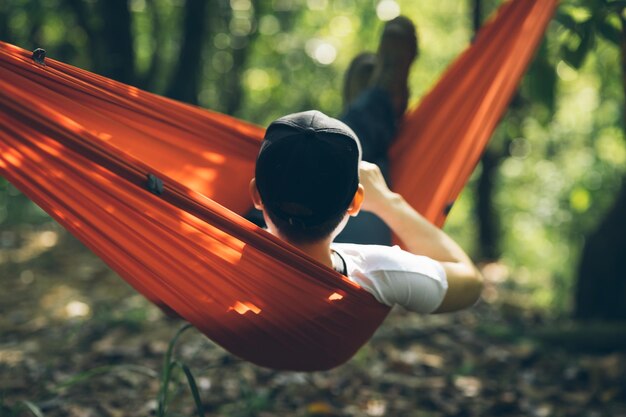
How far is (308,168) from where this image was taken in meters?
1.30

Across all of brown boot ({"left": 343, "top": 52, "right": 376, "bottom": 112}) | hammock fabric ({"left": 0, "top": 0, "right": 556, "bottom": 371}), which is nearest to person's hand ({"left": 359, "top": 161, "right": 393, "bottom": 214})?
hammock fabric ({"left": 0, "top": 0, "right": 556, "bottom": 371})

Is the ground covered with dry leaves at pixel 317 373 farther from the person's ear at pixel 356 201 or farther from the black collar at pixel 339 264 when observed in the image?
the person's ear at pixel 356 201

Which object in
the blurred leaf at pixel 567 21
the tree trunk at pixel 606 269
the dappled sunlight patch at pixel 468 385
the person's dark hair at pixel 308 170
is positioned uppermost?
the blurred leaf at pixel 567 21

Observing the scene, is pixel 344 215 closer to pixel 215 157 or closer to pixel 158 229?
pixel 158 229

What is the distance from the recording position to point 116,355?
247 centimetres

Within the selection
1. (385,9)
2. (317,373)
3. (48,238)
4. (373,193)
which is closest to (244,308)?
(373,193)

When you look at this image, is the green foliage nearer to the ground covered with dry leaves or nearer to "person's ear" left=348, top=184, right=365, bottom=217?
the ground covered with dry leaves

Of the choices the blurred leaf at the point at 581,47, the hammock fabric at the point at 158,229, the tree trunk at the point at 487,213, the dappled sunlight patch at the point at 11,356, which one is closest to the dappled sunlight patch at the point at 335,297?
the hammock fabric at the point at 158,229

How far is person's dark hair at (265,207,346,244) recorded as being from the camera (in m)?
1.38

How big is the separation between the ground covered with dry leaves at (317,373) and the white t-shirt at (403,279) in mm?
637

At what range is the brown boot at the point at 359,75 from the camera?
2312 mm

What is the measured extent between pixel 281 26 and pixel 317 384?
3.50 meters

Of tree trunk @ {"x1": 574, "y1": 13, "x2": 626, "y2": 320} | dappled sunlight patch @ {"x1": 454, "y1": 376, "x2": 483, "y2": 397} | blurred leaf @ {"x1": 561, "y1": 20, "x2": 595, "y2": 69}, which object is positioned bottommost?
dappled sunlight patch @ {"x1": 454, "y1": 376, "x2": 483, "y2": 397}

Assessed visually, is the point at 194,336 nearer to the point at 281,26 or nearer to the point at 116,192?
the point at 116,192
